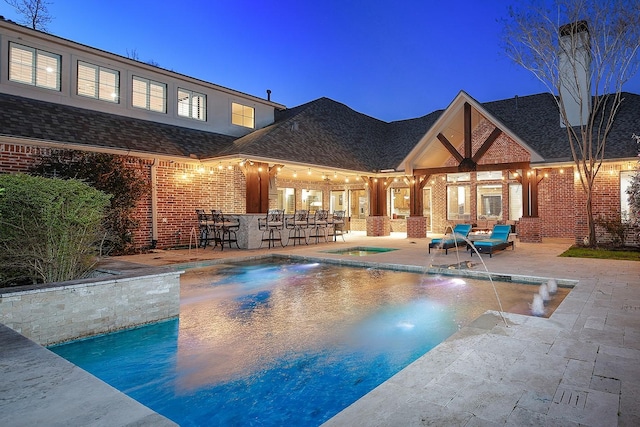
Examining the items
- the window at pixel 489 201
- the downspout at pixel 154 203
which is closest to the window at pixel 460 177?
the window at pixel 489 201

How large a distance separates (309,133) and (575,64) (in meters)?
10.7

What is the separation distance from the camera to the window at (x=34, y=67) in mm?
11180

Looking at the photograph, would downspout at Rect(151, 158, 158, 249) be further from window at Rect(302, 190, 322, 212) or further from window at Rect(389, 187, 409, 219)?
window at Rect(389, 187, 409, 219)

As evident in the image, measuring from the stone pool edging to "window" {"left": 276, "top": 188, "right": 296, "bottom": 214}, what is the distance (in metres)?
15.4

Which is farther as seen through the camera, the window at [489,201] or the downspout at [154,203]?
the window at [489,201]

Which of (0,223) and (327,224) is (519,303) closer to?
(0,223)

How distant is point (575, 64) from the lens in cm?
1503

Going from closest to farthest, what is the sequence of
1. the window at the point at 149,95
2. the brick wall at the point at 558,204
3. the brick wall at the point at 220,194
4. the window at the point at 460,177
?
the brick wall at the point at 220,194, the window at the point at 149,95, the brick wall at the point at 558,204, the window at the point at 460,177

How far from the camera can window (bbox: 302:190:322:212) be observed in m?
22.5

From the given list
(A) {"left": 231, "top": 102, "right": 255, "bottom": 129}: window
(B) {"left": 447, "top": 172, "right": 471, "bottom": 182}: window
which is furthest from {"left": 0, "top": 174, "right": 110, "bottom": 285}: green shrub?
(B) {"left": 447, "top": 172, "right": 471, "bottom": 182}: window

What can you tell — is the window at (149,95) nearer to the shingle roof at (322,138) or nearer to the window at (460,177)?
the shingle roof at (322,138)

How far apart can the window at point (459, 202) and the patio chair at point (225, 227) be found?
39.1 feet

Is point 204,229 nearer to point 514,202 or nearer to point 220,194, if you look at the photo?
point 220,194

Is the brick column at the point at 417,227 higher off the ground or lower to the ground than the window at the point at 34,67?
lower
